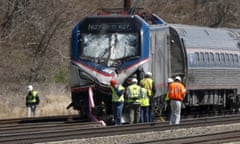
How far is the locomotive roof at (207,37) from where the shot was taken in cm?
2448

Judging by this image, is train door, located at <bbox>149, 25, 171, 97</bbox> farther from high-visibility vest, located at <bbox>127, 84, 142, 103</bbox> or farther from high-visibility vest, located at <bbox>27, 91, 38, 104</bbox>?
high-visibility vest, located at <bbox>27, 91, 38, 104</bbox>

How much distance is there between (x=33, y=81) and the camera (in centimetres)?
3847

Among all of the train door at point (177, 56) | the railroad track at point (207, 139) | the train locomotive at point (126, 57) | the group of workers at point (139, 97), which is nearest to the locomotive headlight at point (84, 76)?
the train locomotive at point (126, 57)

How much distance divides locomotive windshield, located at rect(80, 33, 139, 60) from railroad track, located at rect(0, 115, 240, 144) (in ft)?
7.34

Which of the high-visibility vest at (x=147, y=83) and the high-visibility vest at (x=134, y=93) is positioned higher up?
the high-visibility vest at (x=147, y=83)

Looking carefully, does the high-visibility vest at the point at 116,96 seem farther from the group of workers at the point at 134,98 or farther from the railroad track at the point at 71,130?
the railroad track at the point at 71,130

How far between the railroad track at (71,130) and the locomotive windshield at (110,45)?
88.1 inches

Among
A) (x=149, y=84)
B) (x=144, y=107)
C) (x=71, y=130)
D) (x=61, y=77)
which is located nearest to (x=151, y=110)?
(x=144, y=107)

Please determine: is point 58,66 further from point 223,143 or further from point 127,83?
point 223,143

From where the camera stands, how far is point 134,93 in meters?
20.4

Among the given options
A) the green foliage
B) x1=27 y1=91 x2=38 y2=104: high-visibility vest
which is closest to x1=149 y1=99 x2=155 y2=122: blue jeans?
x1=27 y1=91 x2=38 y2=104: high-visibility vest

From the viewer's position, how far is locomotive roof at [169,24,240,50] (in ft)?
80.3

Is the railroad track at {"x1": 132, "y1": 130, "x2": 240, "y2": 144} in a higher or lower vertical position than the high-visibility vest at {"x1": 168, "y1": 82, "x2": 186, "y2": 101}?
lower


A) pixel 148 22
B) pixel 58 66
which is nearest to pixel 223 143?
pixel 148 22
